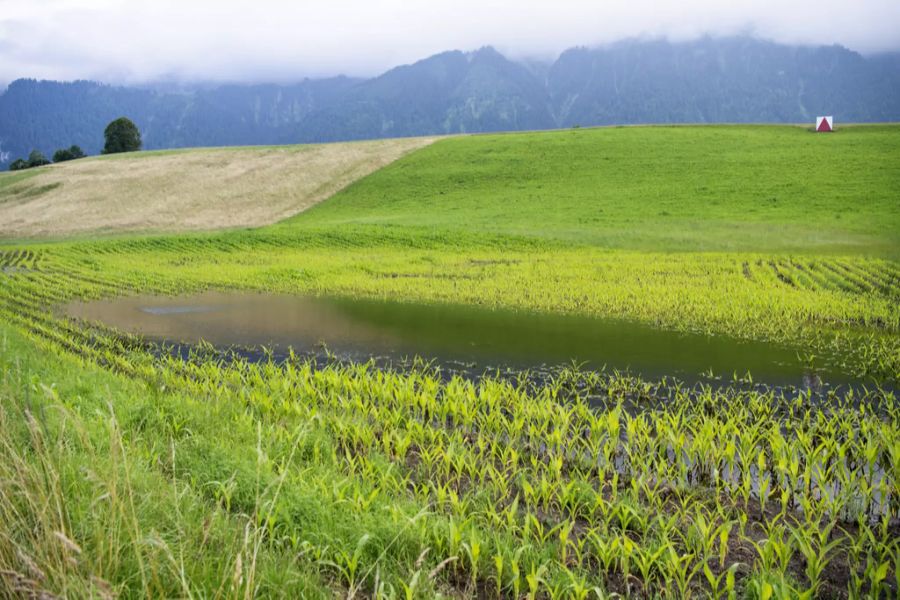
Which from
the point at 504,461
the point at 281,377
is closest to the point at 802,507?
the point at 504,461

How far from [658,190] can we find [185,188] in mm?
47527

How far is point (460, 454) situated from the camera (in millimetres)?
7703

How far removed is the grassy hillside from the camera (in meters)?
38.8

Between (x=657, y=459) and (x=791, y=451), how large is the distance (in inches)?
62.7

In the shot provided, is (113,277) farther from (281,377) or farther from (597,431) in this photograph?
(597,431)

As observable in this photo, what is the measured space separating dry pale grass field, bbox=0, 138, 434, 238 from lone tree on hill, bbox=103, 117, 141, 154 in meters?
35.6

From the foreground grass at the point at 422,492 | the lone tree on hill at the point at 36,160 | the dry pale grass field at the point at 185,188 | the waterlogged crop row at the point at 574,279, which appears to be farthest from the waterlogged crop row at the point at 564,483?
the lone tree on hill at the point at 36,160

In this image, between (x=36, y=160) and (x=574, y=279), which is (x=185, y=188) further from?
(x=36, y=160)

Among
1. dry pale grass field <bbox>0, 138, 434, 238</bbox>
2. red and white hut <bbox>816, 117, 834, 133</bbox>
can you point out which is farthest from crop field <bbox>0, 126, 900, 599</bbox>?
red and white hut <bbox>816, 117, 834, 133</bbox>

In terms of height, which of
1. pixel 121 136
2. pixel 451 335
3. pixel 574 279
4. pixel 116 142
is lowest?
pixel 574 279

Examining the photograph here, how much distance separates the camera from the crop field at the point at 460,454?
423 cm

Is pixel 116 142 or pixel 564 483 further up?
pixel 116 142

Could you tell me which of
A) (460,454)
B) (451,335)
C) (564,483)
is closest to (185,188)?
(451,335)

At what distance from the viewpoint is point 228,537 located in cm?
465
